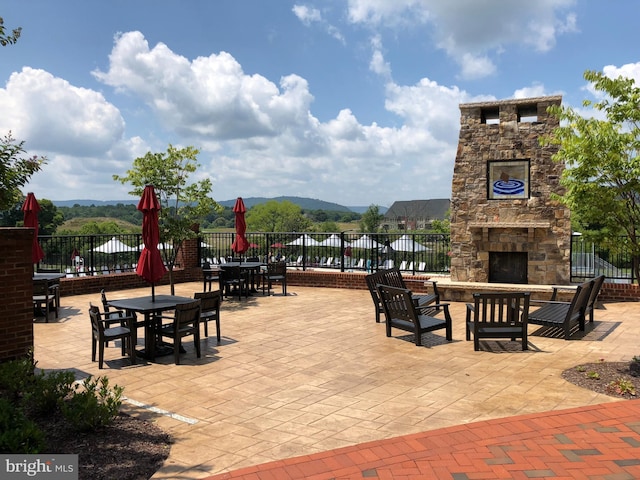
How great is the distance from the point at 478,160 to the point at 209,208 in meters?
6.35

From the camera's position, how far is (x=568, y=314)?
7.29 metres

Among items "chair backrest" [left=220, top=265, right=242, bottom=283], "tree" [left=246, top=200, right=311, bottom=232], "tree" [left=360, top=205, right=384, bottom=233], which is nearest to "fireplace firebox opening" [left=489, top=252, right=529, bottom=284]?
"chair backrest" [left=220, top=265, right=242, bottom=283]

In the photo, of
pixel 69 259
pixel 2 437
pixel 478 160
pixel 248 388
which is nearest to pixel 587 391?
pixel 248 388

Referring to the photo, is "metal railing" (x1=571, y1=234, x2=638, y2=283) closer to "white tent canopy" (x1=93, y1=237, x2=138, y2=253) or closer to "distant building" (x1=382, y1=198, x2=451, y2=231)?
"white tent canopy" (x1=93, y1=237, x2=138, y2=253)

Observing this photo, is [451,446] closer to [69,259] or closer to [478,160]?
[478,160]

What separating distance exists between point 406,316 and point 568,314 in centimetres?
234

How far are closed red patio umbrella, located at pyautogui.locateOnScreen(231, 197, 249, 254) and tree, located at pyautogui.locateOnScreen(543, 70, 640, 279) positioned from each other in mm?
8573

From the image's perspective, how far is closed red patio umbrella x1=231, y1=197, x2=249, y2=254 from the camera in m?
13.0

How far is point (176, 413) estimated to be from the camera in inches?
187

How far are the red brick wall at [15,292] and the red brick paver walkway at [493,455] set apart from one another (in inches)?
130

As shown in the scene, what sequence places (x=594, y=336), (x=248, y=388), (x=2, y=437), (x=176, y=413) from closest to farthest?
(x=2, y=437) < (x=176, y=413) < (x=248, y=388) < (x=594, y=336)

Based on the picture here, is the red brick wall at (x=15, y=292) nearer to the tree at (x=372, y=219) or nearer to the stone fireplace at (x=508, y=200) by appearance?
the stone fireplace at (x=508, y=200)

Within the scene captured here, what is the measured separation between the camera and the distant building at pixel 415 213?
10812 centimetres

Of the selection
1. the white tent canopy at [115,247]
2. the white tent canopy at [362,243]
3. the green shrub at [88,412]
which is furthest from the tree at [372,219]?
the green shrub at [88,412]
